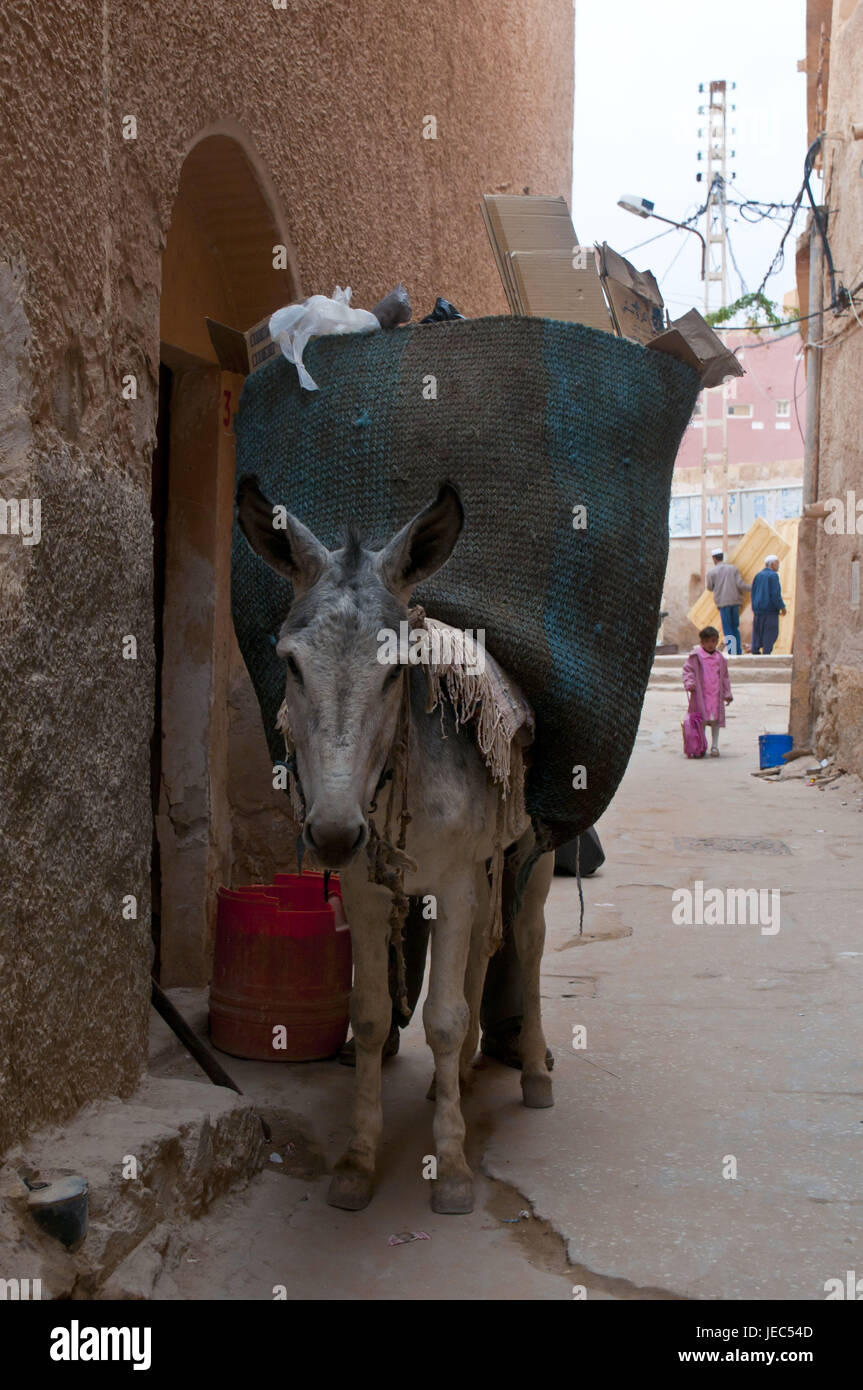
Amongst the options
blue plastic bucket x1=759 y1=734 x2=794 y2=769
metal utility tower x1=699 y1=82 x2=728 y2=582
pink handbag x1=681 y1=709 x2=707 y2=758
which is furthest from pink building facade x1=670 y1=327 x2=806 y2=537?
blue plastic bucket x1=759 y1=734 x2=794 y2=769

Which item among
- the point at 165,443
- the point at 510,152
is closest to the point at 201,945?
the point at 165,443

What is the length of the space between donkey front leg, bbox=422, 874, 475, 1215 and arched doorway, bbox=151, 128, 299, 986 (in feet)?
5.77

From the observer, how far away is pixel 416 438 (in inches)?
129

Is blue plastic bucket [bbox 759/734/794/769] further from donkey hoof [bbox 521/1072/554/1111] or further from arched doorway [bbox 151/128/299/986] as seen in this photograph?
donkey hoof [bbox 521/1072/554/1111]

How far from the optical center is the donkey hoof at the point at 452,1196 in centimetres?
300

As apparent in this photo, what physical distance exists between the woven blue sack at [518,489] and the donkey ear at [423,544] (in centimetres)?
Answer: 46

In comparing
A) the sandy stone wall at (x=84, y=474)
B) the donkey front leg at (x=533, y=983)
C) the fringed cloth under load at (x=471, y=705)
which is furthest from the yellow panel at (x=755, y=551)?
the fringed cloth under load at (x=471, y=705)

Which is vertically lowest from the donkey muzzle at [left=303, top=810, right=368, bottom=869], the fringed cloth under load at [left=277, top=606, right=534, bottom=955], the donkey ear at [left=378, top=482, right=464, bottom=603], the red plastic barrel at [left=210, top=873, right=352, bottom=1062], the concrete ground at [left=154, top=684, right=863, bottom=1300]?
the concrete ground at [left=154, top=684, right=863, bottom=1300]

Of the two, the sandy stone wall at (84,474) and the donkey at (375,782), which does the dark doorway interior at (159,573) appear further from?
the donkey at (375,782)

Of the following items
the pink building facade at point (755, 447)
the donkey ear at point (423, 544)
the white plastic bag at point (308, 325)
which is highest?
the pink building facade at point (755, 447)

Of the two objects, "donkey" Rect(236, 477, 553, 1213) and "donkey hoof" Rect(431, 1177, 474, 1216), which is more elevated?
"donkey" Rect(236, 477, 553, 1213)

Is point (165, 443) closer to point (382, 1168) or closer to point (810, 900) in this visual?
point (382, 1168)

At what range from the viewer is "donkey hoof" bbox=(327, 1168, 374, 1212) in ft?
9.93
